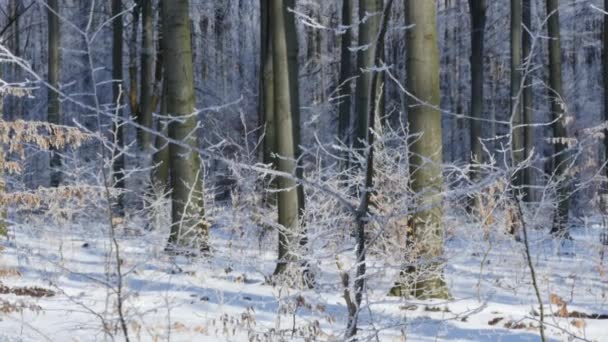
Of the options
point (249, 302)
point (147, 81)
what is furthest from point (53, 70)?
point (249, 302)

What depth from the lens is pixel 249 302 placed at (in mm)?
6332

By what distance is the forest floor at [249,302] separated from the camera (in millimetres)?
3633

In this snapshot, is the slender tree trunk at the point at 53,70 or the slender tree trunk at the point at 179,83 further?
the slender tree trunk at the point at 53,70

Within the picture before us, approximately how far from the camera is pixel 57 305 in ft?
19.4

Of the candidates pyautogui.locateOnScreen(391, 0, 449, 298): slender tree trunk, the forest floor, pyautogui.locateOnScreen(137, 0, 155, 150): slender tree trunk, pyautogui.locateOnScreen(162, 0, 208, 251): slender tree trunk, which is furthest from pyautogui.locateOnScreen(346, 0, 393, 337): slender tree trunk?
pyautogui.locateOnScreen(137, 0, 155, 150): slender tree trunk

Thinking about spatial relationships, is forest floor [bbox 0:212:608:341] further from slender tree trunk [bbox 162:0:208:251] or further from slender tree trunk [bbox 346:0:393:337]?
slender tree trunk [bbox 162:0:208:251]

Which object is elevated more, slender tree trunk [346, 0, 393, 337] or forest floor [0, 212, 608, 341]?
slender tree trunk [346, 0, 393, 337]

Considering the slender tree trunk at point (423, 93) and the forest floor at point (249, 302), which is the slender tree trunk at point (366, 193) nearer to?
the forest floor at point (249, 302)

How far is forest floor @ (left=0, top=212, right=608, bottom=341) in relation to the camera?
11.9 feet

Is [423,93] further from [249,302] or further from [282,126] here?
[249,302]

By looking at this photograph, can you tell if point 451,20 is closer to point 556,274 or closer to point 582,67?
point 582,67

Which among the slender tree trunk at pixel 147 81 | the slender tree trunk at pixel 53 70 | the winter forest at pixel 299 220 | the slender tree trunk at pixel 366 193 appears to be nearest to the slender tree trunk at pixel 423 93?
the winter forest at pixel 299 220

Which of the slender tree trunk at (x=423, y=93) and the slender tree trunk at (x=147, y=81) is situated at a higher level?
the slender tree trunk at (x=147, y=81)

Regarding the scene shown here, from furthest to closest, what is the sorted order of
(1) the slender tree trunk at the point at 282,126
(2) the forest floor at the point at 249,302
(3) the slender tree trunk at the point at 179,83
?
(3) the slender tree trunk at the point at 179,83
(1) the slender tree trunk at the point at 282,126
(2) the forest floor at the point at 249,302
